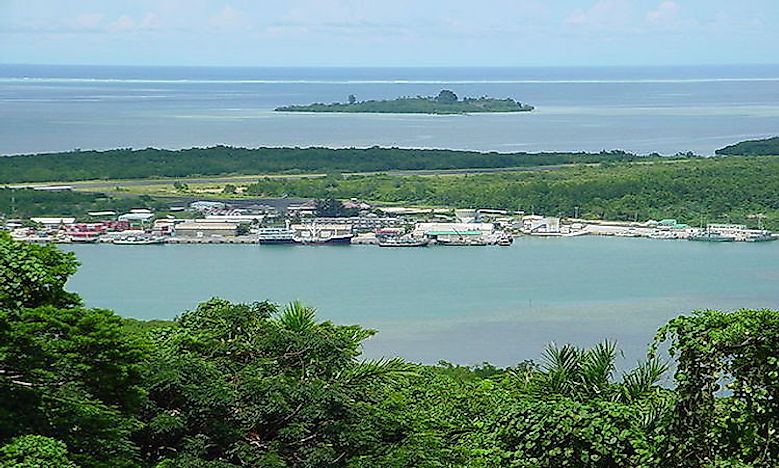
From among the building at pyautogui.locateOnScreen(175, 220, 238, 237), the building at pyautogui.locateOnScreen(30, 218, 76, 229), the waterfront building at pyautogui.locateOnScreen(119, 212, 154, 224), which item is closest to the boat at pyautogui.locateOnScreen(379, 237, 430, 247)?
the building at pyautogui.locateOnScreen(175, 220, 238, 237)

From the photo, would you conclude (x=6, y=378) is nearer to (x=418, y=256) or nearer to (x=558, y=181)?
(x=418, y=256)

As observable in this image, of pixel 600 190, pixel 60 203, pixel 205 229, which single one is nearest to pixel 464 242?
pixel 205 229

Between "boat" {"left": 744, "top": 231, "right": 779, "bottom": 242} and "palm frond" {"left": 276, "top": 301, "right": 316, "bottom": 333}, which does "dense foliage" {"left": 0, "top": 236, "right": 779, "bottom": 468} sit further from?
"boat" {"left": 744, "top": 231, "right": 779, "bottom": 242}

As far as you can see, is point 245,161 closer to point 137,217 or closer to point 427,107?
point 137,217

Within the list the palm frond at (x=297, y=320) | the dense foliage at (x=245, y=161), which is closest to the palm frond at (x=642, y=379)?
the palm frond at (x=297, y=320)

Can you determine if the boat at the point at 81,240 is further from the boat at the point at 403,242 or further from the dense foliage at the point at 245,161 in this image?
the dense foliage at the point at 245,161

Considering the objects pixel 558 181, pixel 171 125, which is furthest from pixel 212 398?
pixel 171 125
